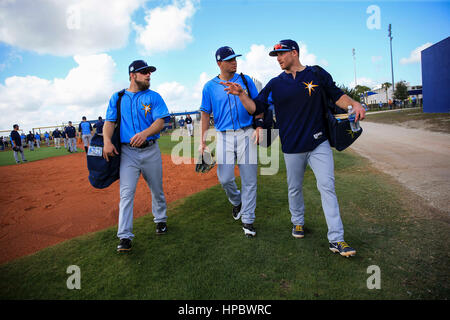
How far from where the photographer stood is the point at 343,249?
295 cm

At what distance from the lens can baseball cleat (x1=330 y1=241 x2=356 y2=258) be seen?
2896mm

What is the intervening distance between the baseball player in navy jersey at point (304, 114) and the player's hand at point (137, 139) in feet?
4.11

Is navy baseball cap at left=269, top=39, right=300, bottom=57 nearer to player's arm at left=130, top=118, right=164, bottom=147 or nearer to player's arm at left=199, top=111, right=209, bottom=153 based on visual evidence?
player's arm at left=199, top=111, right=209, bottom=153

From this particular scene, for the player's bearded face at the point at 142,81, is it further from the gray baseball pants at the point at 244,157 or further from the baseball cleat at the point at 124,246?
the baseball cleat at the point at 124,246

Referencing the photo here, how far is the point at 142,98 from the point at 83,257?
7.12 ft

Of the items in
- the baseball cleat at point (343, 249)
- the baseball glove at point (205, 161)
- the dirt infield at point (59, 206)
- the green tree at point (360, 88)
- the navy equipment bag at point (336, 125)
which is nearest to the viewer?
the baseball cleat at point (343, 249)

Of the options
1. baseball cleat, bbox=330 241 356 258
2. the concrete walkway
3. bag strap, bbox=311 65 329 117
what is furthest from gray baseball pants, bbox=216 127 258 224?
the concrete walkway

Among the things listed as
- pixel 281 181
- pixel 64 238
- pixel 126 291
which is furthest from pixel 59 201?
pixel 281 181

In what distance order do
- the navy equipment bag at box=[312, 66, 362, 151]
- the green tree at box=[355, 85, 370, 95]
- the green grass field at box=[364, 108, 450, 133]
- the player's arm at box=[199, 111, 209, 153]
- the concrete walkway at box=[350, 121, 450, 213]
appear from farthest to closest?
the green tree at box=[355, 85, 370, 95] → the green grass field at box=[364, 108, 450, 133] → the concrete walkway at box=[350, 121, 450, 213] → the player's arm at box=[199, 111, 209, 153] → the navy equipment bag at box=[312, 66, 362, 151]

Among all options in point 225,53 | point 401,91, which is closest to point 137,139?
point 225,53

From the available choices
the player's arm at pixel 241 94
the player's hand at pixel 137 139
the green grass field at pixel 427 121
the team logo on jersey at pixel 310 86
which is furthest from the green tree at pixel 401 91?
the player's hand at pixel 137 139

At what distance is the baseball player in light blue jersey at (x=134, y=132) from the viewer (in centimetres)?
346

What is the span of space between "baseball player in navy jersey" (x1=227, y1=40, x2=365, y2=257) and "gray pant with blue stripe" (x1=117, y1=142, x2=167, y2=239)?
1453mm

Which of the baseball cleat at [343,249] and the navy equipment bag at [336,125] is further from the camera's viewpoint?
the navy equipment bag at [336,125]
